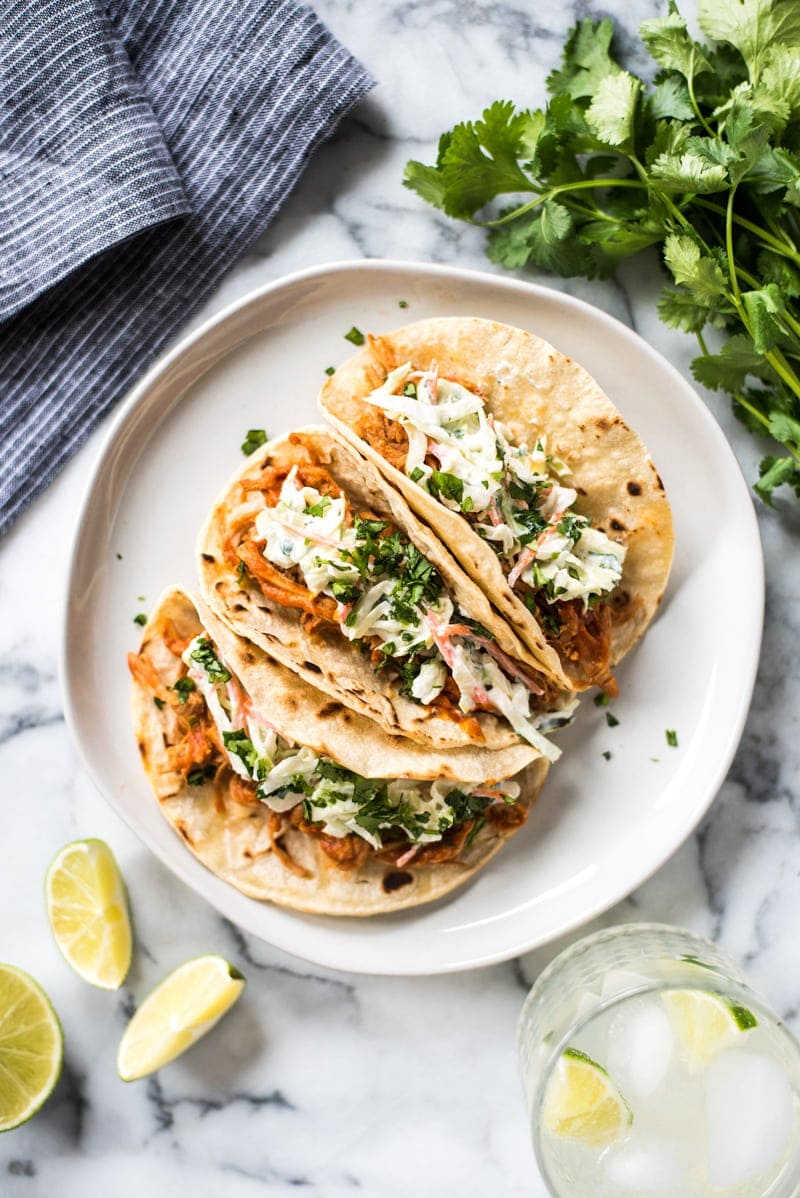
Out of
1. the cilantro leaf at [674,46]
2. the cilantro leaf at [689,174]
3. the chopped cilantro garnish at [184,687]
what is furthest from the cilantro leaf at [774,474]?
the chopped cilantro garnish at [184,687]

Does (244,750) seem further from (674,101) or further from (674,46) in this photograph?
(674,46)

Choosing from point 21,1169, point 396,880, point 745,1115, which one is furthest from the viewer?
point 21,1169

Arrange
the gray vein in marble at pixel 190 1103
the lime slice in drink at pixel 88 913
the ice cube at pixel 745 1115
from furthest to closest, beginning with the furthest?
the gray vein in marble at pixel 190 1103, the lime slice in drink at pixel 88 913, the ice cube at pixel 745 1115

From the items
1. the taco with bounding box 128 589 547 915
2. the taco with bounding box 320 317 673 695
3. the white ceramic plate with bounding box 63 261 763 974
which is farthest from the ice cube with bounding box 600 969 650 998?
the taco with bounding box 320 317 673 695

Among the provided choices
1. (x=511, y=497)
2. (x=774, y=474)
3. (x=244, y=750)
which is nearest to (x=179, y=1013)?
(x=244, y=750)

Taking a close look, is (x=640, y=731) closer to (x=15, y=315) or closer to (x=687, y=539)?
(x=687, y=539)

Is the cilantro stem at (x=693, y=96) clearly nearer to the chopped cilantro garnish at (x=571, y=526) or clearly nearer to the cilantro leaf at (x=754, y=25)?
the cilantro leaf at (x=754, y=25)

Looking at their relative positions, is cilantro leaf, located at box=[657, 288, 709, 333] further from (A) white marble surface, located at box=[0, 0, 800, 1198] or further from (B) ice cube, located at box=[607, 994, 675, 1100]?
(B) ice cube, located at box=[607, 994, 675, 1100]
